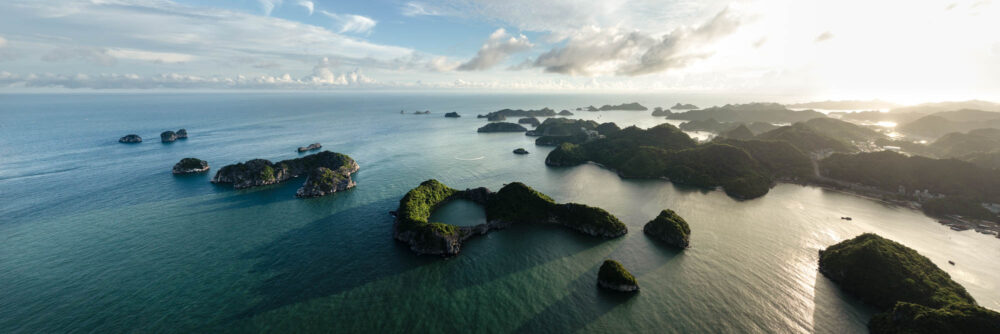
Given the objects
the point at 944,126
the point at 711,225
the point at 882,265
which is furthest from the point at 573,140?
the point at 944,126

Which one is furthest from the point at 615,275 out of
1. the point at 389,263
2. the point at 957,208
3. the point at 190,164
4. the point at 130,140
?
the point at 130,140

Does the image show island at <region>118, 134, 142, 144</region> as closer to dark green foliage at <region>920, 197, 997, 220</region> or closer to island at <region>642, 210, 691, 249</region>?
island at <region>642, 210, 691, 249</region>

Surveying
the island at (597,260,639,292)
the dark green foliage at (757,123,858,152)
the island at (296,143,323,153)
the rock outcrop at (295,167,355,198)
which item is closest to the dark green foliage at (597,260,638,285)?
the island at (597,260,639,292)

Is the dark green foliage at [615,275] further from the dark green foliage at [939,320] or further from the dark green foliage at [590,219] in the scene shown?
the dark green foliage at [939,320]

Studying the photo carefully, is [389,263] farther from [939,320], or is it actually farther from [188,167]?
[188,167]

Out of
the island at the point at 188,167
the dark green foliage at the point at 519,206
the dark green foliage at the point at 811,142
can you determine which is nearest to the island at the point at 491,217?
the dark green foliage at the point at 519,206

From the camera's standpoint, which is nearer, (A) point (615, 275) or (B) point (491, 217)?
(A) point (615, 275)
